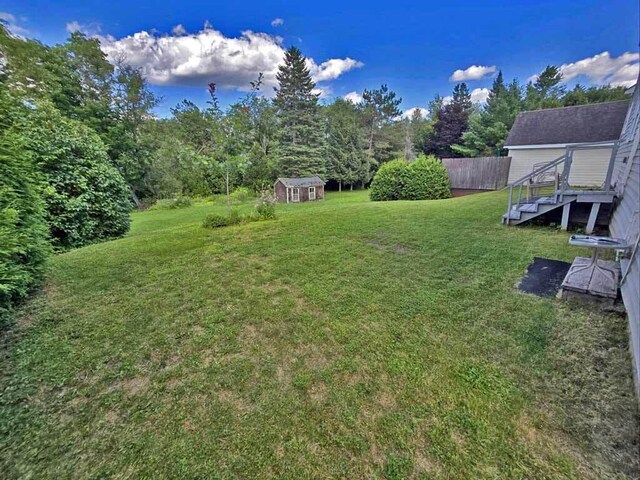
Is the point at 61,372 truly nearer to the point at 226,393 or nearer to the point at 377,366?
the point at 226,393

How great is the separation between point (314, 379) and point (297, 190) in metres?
22.4

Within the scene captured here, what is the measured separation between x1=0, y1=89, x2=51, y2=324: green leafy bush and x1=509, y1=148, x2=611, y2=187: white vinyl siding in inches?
652

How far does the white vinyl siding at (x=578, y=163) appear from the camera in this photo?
11.5 meters

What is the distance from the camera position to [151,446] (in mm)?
1752

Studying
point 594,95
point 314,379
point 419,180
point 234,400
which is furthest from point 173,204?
point 594,95

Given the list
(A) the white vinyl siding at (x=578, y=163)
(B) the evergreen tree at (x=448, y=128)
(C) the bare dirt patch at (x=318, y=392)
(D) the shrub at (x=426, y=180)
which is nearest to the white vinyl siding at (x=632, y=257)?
(C) the bare dirt patch at (x=318, y=392)

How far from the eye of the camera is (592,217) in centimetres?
542

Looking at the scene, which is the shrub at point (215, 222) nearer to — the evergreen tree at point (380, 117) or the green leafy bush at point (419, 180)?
the green leafy bush at point (419, 180)

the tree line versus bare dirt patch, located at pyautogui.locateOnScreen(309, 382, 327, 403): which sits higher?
the tree line

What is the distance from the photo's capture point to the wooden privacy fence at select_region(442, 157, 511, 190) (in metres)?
14.5

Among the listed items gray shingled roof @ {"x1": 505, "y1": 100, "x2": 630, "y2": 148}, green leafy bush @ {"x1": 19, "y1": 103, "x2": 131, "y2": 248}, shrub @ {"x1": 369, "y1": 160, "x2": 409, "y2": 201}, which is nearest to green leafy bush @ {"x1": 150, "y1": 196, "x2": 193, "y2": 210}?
shrub @ {"x1": 369, "y1": 160, "x2": 409, "y2": 201}

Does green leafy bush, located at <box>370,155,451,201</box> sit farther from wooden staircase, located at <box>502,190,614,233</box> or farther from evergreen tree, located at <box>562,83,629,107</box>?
evergreen tree, located at <box>562,83,629,107</box>

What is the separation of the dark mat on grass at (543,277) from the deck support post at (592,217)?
226 cm

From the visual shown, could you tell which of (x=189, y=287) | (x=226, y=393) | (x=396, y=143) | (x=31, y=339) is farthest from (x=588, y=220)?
(x=396, y=143)
